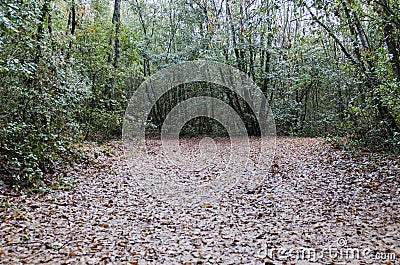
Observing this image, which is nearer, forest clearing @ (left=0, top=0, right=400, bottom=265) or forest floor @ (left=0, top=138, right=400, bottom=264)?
forest floor @ (left=0, top=138, right=400, bottom=264)

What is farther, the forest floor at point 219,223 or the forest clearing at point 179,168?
the forest clearing at point 179,168

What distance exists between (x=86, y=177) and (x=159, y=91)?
11051 millimetres

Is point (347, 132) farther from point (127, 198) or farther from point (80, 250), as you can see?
point (80, 250)

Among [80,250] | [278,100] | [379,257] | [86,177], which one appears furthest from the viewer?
[278,100]

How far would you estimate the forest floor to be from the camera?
12.4 feet

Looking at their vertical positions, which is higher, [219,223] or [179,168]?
[179,168]

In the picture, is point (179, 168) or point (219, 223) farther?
point (179, 168)

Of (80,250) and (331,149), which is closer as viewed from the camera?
(80,250)

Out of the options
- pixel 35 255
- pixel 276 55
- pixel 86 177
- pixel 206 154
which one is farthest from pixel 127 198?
pixel 276 55

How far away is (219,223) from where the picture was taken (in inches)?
196

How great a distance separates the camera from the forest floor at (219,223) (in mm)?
3771

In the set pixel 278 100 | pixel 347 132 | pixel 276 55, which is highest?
pixel 276 55

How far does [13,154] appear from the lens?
6.23 meters

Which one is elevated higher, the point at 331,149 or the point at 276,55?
the point at 276,55
